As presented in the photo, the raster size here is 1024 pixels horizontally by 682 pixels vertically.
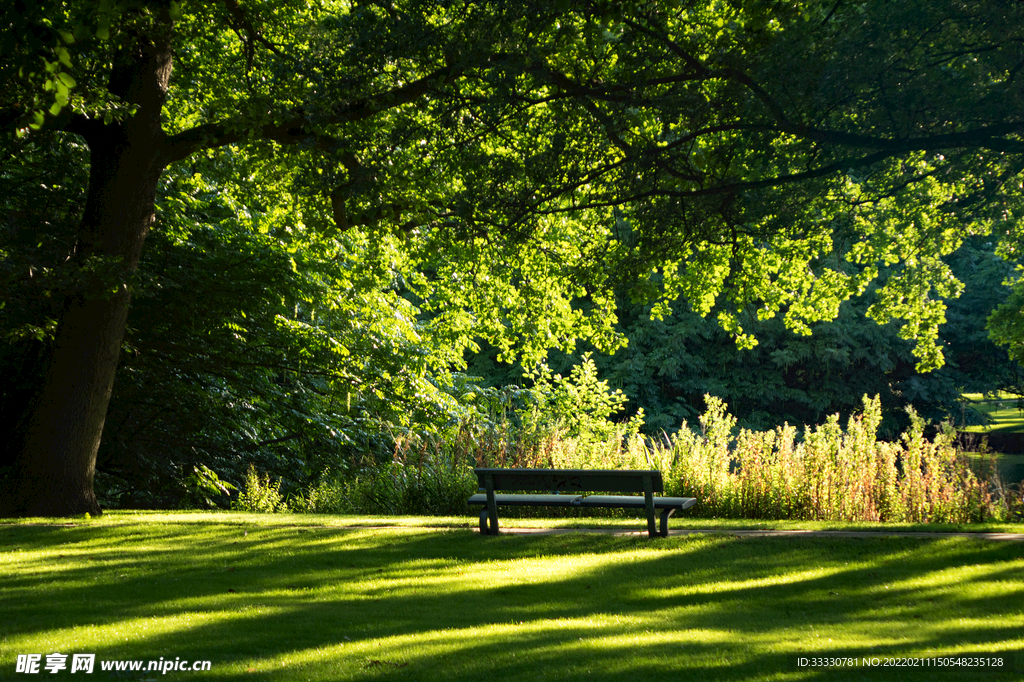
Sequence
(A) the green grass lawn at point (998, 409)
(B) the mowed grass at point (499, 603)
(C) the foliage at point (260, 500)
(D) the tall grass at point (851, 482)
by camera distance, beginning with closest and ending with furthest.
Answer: (B) the mowed grass at point (499, 603) → (D) the tall grass at point (851, 482) → (C) the foliage at point (260, 500) → (A) the green grass lawn at point (998, 409)

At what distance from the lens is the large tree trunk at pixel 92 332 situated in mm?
9695

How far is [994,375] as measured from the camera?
28.2 m

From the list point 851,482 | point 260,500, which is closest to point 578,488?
point 851,482

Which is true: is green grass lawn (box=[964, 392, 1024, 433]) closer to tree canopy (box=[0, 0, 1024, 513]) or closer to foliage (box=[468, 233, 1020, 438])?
foliage (box=[468, 233, 1020, 438])

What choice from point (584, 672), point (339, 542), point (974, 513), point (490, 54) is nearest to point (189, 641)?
point (584, 672)

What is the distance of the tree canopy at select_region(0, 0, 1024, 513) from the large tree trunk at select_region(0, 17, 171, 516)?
0.09ft

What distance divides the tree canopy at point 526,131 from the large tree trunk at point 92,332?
0.03 metres

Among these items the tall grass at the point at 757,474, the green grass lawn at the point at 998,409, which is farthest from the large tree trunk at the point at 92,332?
the green grass lawn at the point at 998,409

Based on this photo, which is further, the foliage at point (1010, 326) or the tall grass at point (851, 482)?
the foliage at point (1010, 326)

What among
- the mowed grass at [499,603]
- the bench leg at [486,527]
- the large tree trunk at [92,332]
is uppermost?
the large tree trunk at [92,332]

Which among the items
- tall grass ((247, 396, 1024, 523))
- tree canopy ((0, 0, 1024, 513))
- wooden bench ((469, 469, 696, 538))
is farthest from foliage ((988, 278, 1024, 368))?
wooden bench ((469, 469, 696, 538))

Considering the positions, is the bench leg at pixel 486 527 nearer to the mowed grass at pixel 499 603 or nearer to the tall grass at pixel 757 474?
the mowed grass at pixel 499 603

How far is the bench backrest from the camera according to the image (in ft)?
25.3

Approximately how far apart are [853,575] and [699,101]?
16.1ft
